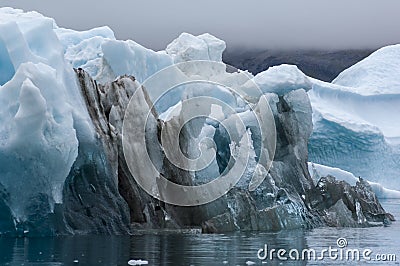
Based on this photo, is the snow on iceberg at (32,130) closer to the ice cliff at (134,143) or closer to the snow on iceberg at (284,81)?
the ice cliff at (134,143)

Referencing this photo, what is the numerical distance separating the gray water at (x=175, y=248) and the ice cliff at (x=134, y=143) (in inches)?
43.7

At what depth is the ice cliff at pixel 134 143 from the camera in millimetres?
14336

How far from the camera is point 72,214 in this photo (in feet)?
50.6

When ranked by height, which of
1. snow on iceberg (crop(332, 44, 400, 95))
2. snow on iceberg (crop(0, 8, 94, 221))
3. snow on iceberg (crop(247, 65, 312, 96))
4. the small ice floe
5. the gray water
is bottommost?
A: the small ice floe

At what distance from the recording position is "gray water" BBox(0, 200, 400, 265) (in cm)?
1042

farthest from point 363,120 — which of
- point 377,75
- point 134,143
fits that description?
point 134,143

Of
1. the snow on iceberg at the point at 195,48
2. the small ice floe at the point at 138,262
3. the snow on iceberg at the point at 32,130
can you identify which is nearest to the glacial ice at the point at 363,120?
the snow on iceberg at the point at 195,48

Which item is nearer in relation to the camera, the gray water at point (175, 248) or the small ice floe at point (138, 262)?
the small ice floe at point (138, 262)

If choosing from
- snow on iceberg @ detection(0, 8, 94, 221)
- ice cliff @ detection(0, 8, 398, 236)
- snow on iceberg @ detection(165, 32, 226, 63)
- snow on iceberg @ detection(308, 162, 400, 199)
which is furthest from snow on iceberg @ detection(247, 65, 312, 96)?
snow on iceberg @ detection(0, 8, 94, 221)

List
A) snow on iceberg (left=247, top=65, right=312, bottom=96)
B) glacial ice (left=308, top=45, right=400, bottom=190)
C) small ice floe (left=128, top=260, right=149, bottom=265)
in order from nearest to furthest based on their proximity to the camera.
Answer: small ice floe (left=128, top=260, right=149, bottom=265) → snow on iceberg (left=247, top=65, right=312, bottom=96) → glacial ice (left=308, top=45, right=400, bottom=190)

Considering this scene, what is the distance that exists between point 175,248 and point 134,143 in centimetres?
545

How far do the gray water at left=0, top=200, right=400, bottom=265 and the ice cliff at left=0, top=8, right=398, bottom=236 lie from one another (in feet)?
3.64

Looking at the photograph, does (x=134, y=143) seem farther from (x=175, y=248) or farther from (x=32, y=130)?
(x=175, y=248)

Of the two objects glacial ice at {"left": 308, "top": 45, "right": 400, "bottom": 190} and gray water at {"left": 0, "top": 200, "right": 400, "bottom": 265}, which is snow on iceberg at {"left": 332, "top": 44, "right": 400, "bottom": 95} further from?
gray water at {"left": 0, "top": 200, "right": 400, "bottom": 265}
